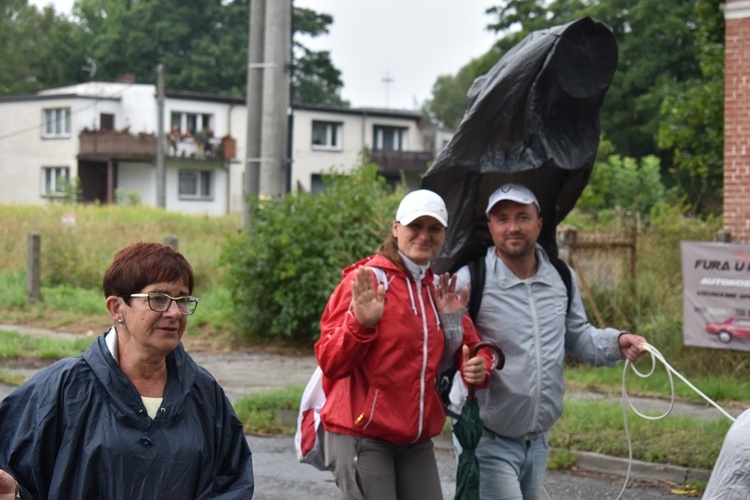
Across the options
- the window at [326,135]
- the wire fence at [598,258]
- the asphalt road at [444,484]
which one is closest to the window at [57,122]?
the window at [326,135]

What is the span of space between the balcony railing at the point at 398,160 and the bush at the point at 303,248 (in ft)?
161

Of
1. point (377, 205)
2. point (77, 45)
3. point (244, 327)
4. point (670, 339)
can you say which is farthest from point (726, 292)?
point (77, 45)

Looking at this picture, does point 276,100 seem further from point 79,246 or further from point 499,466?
point 499,466

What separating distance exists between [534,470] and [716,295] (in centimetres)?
710

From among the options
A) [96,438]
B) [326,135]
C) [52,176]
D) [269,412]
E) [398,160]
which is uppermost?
[326,135]

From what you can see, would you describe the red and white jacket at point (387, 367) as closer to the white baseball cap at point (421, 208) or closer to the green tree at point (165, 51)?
the white baseball cap at point (421, 208)

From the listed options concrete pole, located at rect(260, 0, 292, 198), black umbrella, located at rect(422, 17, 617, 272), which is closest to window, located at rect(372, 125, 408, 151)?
concrete pole, located at rect(260, 0, 292, 198)

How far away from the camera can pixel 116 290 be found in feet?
12.2

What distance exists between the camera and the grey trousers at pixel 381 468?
472 cm

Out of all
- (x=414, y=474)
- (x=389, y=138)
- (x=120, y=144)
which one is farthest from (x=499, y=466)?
(x=389, y=138)

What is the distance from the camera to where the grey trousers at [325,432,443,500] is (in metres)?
4.72

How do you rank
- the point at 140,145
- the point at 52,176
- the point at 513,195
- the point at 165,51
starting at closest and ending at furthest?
the point at 513,195 < the point at 140,145 < the point at 52,176 < the point at 165,51

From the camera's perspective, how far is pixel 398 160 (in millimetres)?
66000

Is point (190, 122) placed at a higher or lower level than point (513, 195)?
higher
